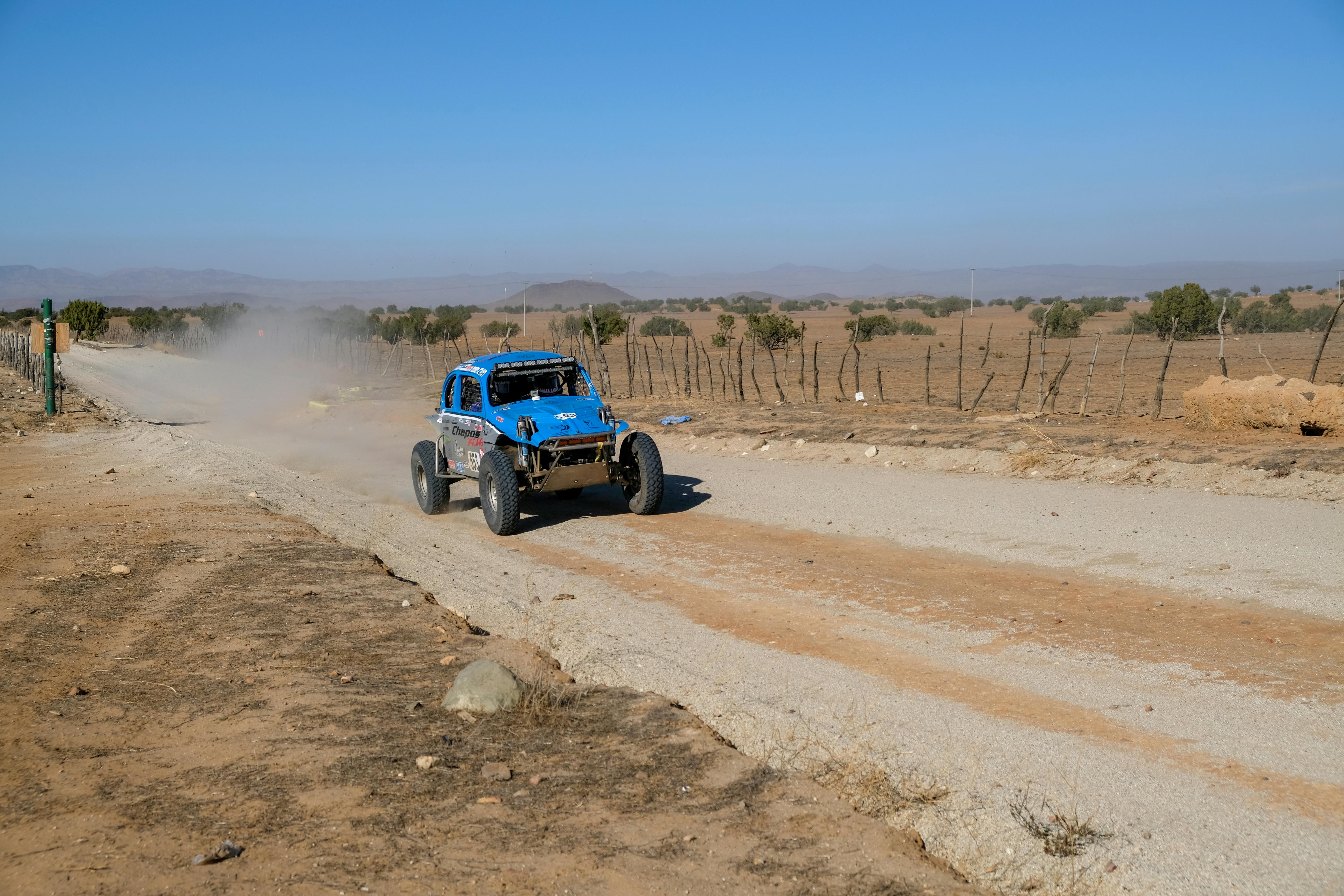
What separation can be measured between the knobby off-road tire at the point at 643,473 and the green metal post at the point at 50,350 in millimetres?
18572

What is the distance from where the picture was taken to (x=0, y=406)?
94.5 feet

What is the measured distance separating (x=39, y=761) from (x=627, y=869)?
3.23 meters

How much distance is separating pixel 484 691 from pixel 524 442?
253 inches

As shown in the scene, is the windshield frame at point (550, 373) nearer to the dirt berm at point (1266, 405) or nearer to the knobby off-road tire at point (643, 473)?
the knobby off-road tire at point (643, 473)

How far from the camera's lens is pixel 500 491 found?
12.0 metres

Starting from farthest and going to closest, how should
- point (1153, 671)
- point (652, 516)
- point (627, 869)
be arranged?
point (652, 516), point (1153, 671), point (627, 869)

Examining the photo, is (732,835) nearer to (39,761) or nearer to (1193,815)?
(1193,815)

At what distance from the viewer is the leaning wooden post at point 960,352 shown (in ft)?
69.2

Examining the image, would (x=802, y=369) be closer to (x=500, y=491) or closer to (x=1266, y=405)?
(x=1266, y=405)

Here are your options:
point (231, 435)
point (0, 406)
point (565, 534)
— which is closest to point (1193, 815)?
point (565, 534)

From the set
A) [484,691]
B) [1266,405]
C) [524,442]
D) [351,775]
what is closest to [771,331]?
[1266,405]

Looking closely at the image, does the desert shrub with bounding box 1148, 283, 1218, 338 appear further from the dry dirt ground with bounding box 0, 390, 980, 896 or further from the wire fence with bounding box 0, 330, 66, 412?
the dry dirt ground with bounding box 0, 390, 980, 896

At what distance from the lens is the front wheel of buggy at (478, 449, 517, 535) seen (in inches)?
473

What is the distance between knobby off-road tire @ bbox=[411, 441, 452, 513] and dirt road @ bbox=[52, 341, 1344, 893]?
307 mm
